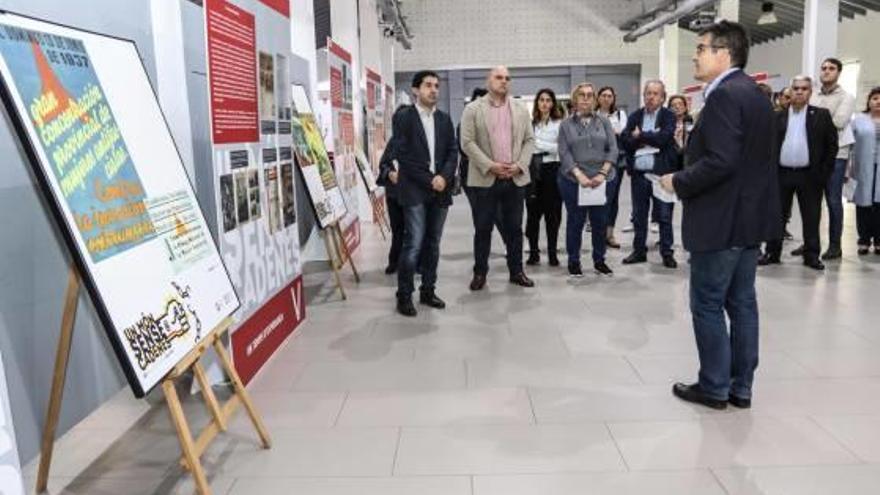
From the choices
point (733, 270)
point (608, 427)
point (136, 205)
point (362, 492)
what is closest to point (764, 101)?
point (733, 270)

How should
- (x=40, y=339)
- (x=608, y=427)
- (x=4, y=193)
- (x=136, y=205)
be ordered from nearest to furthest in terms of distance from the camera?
(x=136, y=205), (x=4, y=193), (x=40, y=339), (x=608, y=427)

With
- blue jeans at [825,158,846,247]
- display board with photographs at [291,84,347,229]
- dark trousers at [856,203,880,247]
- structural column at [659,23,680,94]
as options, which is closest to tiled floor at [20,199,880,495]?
display board with photographs at [291,84,347,229]

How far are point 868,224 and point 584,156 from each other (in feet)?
9.09

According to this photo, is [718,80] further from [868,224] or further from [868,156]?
[868,224]

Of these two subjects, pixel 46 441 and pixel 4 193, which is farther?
pixel 4 193

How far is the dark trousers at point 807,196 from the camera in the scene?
5.70 meters

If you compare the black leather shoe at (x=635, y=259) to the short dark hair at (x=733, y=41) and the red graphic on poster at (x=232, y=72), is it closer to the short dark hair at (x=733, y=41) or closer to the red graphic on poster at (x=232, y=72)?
the short dark hair at (x=733, y=41)

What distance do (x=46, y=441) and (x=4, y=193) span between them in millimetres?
829

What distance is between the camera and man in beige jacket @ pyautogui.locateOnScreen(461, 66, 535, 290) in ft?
16.2

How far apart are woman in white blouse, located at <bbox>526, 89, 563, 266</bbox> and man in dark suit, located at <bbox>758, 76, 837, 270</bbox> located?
67.6 inches

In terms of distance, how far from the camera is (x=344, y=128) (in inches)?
261

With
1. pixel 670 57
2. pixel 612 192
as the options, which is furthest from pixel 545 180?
pixel 670 57

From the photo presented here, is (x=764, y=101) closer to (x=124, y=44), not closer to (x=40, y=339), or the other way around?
(x=124, y=44)

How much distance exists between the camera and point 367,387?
11.0 ft
